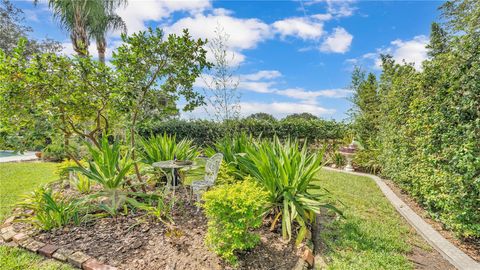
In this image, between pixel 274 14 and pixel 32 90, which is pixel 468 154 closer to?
pixel 274 14

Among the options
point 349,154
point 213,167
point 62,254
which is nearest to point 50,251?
point 62,254

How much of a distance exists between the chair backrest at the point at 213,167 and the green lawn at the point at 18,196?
2158 mm

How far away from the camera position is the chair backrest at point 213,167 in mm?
4070

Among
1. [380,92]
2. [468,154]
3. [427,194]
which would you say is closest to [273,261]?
[468,154]

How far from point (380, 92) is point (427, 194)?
19.7 feet

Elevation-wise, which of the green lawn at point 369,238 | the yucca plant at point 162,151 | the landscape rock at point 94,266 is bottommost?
the landscape rock at point 94,266

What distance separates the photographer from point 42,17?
14070 millimetres

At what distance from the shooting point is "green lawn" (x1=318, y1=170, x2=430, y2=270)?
2695 millimetres

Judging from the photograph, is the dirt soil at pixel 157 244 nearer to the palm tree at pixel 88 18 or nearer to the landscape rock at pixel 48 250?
the landscape rock at pixel 48 250

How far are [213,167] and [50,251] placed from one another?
2350 mm

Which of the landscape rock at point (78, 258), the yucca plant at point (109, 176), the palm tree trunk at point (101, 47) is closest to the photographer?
the landscape rock at point (78, 258)

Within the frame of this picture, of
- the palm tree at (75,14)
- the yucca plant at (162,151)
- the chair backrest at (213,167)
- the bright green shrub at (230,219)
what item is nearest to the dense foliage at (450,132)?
the bright green shrub at (230,219)

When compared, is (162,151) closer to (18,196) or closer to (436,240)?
(18,196)

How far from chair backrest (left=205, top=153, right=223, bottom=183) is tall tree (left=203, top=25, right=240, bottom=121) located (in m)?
1.17
